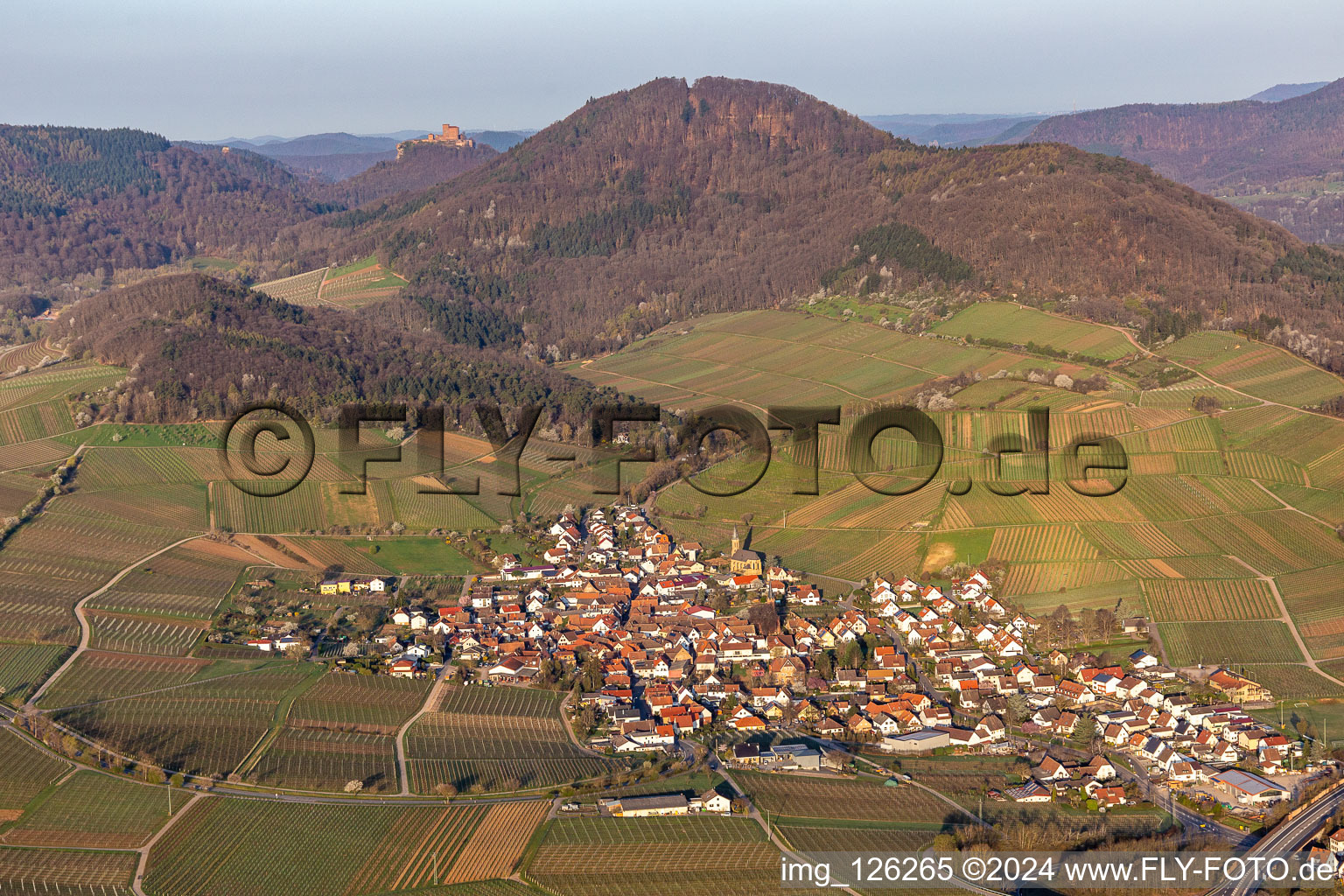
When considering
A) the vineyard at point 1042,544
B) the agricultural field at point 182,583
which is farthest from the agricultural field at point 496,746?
the vineyard at point 1042,544

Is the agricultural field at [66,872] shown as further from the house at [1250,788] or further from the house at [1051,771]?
the house at [1250,788]

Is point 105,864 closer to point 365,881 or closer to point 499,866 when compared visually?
point 365,881

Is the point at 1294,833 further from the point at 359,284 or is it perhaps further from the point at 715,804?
the point at 359,284

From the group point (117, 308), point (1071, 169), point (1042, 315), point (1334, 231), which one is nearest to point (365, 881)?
point (1042, 315)

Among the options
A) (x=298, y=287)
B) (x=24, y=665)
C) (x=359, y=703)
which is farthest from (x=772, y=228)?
(x=24, y=665)

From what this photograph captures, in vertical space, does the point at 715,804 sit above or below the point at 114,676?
below

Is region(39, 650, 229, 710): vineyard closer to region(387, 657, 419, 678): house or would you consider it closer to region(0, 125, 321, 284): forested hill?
region(387, 657, 419, 678): house
